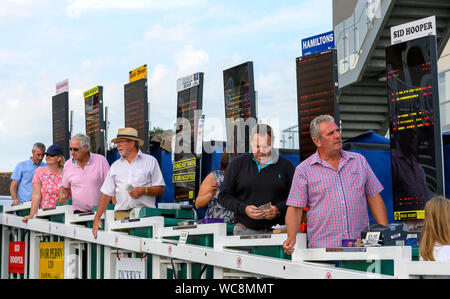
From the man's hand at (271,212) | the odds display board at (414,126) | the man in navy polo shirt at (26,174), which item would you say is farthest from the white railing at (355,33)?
the man's hand at (271,212)

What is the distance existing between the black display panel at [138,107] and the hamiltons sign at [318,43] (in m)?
2.35

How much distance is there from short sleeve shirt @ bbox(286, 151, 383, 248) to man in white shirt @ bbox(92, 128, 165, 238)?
7.79 ft

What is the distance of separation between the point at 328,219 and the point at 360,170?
0.38m

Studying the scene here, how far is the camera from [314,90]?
7.58 metres

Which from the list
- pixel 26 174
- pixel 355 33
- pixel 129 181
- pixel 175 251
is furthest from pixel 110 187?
pixel 355 33

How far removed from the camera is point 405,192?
21.9 feet

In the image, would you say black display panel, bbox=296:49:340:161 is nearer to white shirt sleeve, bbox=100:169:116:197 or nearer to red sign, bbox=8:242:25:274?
white shirt sleeve, bbox=100:169:116:197

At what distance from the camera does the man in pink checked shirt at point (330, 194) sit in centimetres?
452

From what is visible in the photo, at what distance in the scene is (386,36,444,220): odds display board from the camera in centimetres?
638

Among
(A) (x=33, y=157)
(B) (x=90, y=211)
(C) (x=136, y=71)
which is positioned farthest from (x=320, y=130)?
(A) (x=33, y=157)

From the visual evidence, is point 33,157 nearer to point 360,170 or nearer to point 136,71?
point 136,71

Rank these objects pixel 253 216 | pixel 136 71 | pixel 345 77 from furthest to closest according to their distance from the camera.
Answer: pixel 345 77
pixel 136 71
pixel 253 216

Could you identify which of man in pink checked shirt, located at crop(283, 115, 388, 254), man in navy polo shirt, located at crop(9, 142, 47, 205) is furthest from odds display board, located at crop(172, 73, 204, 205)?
man in pink checked shirt, located at crop(283, 115, 388, 254)

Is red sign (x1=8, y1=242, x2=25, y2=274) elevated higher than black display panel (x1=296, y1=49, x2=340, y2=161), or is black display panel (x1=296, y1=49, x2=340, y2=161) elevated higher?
black display panel (x1=296, y1=49, x2=340, y2=161)
